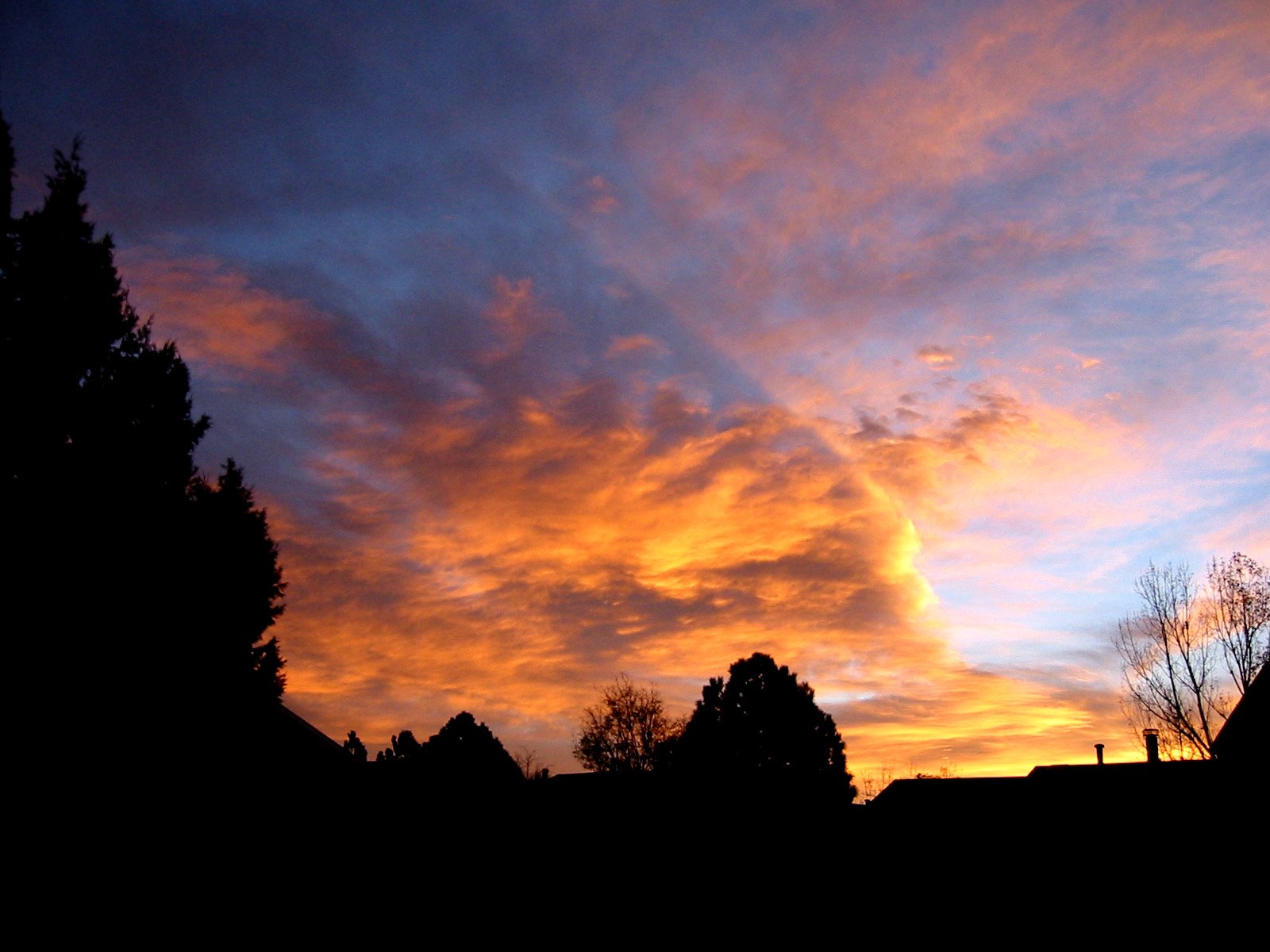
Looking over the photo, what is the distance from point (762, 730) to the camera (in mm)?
48719

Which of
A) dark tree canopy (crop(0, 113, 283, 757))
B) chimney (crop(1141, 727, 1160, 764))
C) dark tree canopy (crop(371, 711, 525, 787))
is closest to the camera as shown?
dark tree canopy (crop(0, 113, 283, 757))

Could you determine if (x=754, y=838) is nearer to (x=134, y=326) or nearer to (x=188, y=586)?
(x=188, y=586)

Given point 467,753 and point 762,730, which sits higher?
point 762,730

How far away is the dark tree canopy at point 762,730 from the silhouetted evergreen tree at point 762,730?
0.14 feet

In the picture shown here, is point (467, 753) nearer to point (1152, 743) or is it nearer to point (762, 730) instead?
point (762, 730)

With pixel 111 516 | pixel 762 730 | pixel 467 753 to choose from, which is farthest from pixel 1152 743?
pixel 111 516

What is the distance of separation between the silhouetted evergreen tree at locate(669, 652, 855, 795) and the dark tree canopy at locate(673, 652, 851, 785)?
4 cm

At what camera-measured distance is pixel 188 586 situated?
Answer: 22531mm

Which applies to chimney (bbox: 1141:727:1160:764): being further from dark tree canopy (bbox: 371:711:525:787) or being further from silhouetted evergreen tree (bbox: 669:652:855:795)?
dark tree canopy (bbox: 371:711:525:787)

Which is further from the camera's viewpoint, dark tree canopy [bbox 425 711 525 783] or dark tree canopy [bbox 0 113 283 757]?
dark tree canopy [bbox 425 711 525 783]

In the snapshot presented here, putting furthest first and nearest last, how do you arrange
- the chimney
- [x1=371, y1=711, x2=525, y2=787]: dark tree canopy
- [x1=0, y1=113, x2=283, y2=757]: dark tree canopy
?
the chimney
[x1=371, y1=711, x2=525, y2=787]: dark tree canopy
[x1=0, y1=113, x2=283, y2=757]: dark tree canopy

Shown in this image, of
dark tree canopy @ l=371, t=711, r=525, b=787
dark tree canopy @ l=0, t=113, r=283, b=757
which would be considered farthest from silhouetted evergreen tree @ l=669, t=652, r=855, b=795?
dark tree canopy @ l=0, t=113, r=283, b=757

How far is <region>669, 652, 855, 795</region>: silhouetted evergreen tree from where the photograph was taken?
4778 centimetres

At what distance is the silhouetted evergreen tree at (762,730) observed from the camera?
1881 inches
